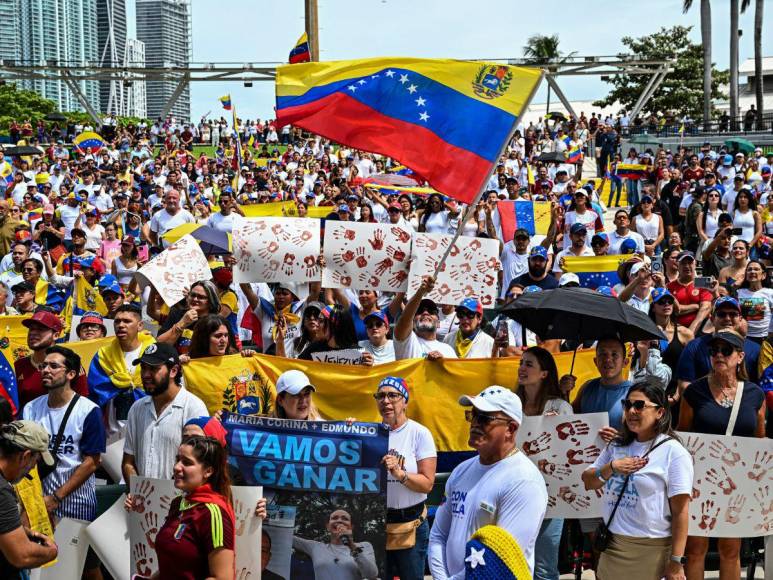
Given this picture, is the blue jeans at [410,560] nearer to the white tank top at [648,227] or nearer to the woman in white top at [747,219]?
the white tank top at [648,227]

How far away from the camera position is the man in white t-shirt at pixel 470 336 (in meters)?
8.32

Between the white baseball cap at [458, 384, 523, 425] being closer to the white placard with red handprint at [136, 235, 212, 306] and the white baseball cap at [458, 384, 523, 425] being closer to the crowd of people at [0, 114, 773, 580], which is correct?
the crowd of people at [0, 114, 773, 580]

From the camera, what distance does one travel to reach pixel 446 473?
7312 mm

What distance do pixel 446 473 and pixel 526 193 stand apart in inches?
510

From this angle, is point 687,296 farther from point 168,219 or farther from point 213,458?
point 168,219

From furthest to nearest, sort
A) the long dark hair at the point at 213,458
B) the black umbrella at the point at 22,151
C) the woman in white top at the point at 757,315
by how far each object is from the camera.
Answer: the black umbrella at the point at 22,151 < the woman in white top at the point at 757,315 < the long dark hair at the point at 213,458

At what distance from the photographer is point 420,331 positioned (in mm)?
8359

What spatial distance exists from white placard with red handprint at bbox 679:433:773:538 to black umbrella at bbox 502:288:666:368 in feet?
2.85

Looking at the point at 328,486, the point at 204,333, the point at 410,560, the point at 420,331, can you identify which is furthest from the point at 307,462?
the point at 420,331

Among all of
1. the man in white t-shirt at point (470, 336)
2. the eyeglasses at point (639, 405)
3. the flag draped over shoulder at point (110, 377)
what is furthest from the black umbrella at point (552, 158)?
the eyeglasses at point (639, 405)

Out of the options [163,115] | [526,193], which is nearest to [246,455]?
[526,193]

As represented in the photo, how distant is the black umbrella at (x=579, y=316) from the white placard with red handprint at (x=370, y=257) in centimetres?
177

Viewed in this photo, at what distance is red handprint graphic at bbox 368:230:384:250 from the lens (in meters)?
8.97

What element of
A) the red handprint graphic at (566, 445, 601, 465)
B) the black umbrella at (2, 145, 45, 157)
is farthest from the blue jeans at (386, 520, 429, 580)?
the black umbrella at (2, 145, 45, 157)
